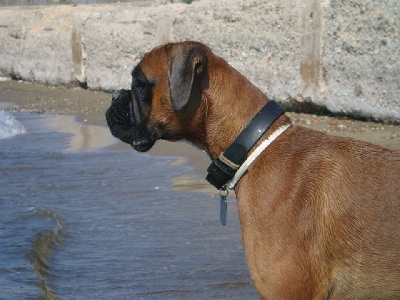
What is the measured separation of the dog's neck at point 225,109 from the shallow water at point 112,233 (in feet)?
5.91

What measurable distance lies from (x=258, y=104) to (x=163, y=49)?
0.56 meters

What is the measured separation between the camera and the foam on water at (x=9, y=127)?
13448mm

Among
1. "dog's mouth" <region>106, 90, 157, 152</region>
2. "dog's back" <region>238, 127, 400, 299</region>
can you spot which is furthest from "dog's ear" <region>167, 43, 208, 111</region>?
"dog's back" <region>238, 127, 400, 299</region>

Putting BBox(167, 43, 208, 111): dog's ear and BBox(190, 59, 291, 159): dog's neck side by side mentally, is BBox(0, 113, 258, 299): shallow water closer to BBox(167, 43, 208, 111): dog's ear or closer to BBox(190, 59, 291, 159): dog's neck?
BBox(190, 59, 291, 159): dog's neck

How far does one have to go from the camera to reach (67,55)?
17.4 metres

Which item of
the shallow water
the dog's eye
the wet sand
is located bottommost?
the wet sand

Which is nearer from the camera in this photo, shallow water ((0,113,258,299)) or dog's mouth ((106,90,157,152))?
dog's mouth ((106,90,157,152))

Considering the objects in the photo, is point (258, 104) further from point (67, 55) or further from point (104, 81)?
point (67, 55)

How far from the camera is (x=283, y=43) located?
11633 millimetres

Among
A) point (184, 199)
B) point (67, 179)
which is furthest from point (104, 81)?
point (184, 199)

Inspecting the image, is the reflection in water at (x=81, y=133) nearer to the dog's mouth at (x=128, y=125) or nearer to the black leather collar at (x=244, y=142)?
the dog's mouth at (x=128, y=125)

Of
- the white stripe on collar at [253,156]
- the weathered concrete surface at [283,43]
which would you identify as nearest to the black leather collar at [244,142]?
the white stripe on collar at [253,156]

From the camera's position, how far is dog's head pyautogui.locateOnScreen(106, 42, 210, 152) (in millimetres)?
4480

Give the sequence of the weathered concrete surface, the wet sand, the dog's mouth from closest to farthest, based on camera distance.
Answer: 1. the dog's mouth
2. the wet sand
3. the weathered concrete surface
